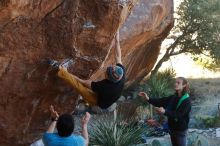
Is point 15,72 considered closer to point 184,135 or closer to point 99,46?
point 99,46

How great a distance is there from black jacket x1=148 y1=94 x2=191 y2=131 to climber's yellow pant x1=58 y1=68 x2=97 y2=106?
117 centimetres

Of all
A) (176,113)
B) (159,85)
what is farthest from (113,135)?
(159,85)

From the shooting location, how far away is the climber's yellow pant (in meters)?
8.24

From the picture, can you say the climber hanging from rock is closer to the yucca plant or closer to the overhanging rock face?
the overhanging rock face

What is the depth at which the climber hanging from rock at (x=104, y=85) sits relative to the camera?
7.81 metres

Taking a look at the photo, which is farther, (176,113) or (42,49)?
(42,49)

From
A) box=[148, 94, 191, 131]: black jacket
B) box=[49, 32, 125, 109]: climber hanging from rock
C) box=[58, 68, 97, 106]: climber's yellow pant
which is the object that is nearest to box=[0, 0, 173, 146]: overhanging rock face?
box=[58, 68, 97, 106]: climber's yellow pant

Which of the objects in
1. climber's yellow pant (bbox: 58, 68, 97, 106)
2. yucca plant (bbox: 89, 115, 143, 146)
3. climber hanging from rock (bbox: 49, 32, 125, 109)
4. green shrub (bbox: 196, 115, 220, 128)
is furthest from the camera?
green shrub (bbox: 196, 115, 220, 128)

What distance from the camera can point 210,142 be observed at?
12.8 meters

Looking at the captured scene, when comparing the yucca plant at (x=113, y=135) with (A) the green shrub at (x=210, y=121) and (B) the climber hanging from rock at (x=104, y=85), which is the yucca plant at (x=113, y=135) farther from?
(A) the green shrub at (x=210, y=121)

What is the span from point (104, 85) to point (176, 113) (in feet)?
3.97

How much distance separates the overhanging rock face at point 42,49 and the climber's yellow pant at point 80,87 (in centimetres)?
34

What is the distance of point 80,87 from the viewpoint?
27.2 feet

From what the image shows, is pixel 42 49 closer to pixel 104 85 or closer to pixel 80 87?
pixel 80 87
